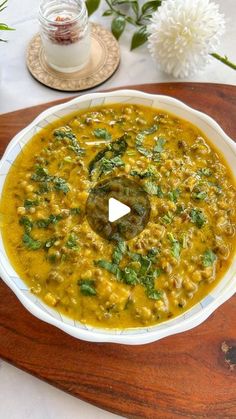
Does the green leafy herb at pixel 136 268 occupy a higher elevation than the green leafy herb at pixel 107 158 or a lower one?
lower

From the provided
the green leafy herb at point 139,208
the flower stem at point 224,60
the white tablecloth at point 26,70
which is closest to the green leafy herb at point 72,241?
the green leafy herb at point 139,208

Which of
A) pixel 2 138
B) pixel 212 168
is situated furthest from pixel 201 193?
pixel 2 138

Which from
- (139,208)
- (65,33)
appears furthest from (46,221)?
(65,33)

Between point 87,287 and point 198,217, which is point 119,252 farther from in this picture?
point 198,217

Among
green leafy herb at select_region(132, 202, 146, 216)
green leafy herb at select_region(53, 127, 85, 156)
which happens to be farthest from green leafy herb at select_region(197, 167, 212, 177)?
green leafy herb at select_region(53, 127, 85, 156)

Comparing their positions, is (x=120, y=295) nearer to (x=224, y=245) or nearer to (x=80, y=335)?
(x=80, y=335)
